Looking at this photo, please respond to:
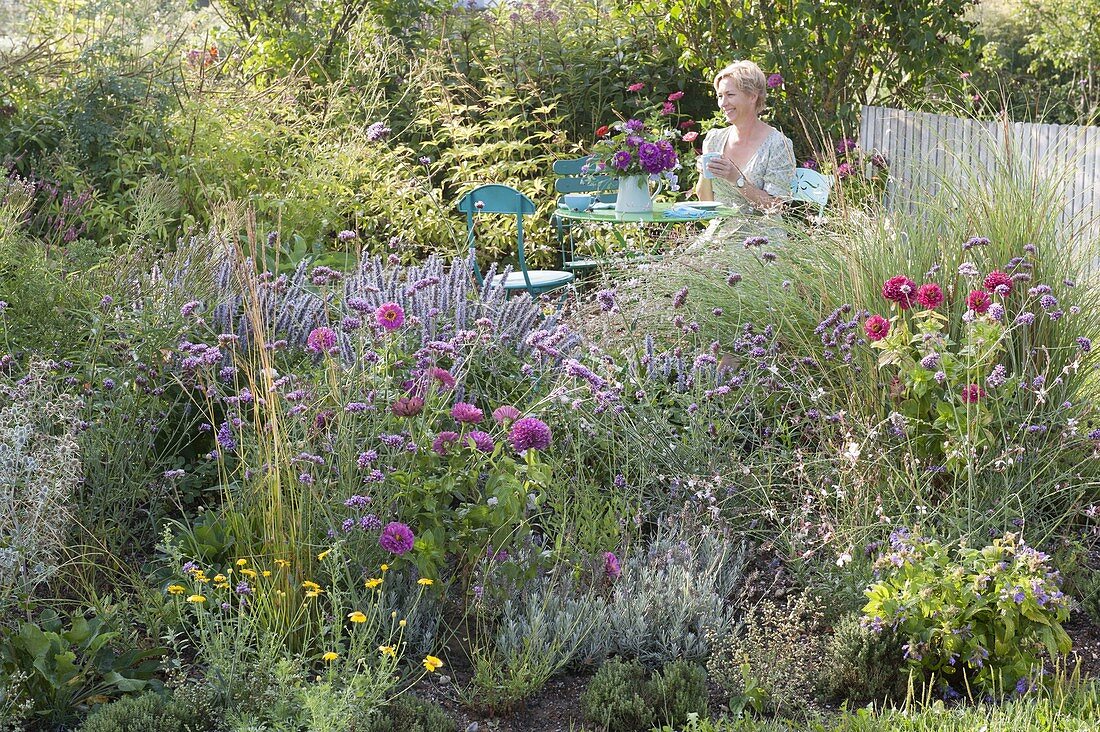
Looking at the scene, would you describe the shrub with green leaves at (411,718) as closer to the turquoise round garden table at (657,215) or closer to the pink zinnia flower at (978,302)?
the pink zinnia flower at (978,302)

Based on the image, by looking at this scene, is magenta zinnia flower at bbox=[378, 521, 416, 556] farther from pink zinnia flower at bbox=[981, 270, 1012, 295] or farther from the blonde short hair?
the blonde short hair

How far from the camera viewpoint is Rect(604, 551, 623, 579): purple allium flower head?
3271mm

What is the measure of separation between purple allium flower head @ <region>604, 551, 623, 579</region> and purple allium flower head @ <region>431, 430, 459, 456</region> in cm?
→ 55

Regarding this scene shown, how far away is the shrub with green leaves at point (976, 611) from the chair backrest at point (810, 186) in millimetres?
3477

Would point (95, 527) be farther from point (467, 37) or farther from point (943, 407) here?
point (467, 37)

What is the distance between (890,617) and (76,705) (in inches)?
77.4

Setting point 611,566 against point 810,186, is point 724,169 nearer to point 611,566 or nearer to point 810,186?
point 810,186

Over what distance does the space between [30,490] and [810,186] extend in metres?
4.80

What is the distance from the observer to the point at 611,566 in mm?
3266

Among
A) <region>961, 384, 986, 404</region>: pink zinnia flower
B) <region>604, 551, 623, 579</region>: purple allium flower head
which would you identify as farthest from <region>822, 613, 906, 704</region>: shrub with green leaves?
<region>961, 384, 986, 404</region>: pink zinnia flower

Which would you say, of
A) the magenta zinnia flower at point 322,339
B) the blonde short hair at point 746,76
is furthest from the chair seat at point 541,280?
the magenta zinnia flower at point 322,339

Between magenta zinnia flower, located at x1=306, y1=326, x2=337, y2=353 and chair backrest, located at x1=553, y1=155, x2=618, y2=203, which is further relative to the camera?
chair backrest, located at x1=553, y1=155, x2=618, y2=203

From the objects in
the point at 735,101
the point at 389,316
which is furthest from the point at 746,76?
the point at 389,316

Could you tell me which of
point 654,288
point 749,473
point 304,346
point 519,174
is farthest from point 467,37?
point 749,473
